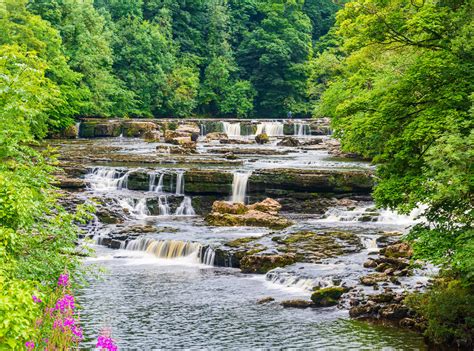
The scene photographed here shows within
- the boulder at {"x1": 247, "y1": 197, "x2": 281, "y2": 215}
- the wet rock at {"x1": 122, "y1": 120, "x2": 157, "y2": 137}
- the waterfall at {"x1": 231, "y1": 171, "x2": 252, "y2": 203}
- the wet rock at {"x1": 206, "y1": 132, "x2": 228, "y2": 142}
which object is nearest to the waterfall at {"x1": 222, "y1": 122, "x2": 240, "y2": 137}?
the wet rock at {"x1": 206, "y1": 132, "x2": 228, "y2": 142}

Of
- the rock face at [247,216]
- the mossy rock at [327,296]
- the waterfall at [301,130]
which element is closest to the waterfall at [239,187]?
the rock face at [247,216]

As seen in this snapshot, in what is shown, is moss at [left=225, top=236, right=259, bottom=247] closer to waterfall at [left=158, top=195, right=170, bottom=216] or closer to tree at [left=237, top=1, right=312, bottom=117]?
waterfall at [left=158, top=195, right=170, bottom=216]

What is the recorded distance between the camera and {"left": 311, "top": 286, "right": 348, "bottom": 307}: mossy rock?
60.1 feet

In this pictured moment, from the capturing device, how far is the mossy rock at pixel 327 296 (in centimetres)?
1831

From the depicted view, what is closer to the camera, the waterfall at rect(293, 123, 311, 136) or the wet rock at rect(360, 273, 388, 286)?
the wet rock at rect(360, 273, 388, 286)

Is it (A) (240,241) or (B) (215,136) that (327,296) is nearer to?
(A) (240,241)

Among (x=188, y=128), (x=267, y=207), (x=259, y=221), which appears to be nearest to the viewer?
(x=259, y=221)

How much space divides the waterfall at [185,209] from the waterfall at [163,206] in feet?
1.59

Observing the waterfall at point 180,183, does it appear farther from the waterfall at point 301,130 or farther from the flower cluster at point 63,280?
the waterfall at point 301,130

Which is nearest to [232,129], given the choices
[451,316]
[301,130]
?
[301,130]

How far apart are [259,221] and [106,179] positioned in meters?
10.5

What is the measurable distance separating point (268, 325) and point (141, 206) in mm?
16653

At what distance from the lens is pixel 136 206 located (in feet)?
105

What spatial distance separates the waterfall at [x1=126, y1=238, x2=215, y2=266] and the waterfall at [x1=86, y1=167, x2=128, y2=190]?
30.7 feet
